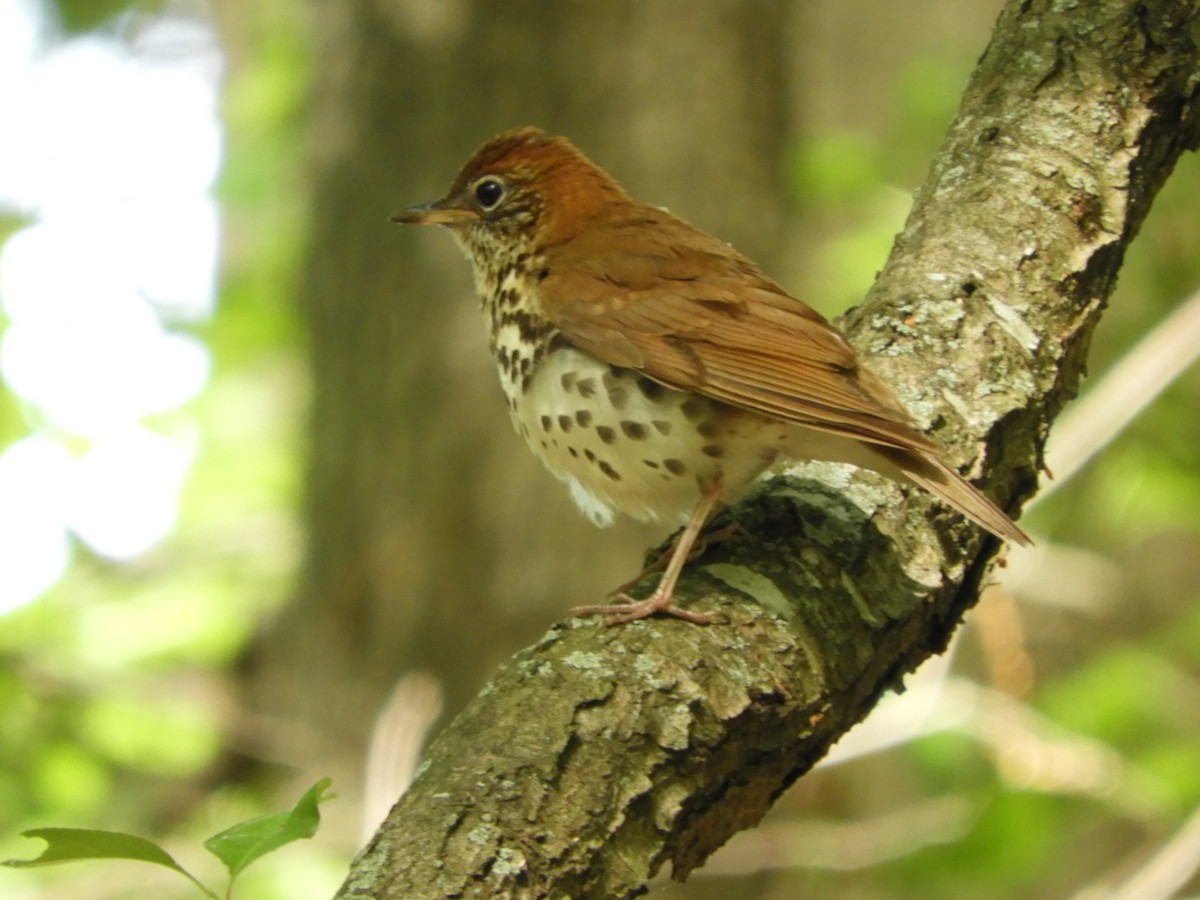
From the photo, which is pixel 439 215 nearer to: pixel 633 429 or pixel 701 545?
pixel 633 429

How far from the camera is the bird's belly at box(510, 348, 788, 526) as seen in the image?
8.27ft

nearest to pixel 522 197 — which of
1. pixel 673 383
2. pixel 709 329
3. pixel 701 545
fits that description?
pixel 709 329

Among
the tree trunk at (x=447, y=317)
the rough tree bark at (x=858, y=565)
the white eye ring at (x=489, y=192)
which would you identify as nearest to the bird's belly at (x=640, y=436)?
the rough tree bark at (x=858, y=565)

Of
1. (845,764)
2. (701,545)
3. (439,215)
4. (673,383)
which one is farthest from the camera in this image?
(845,764)

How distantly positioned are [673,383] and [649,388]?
2.3 inches

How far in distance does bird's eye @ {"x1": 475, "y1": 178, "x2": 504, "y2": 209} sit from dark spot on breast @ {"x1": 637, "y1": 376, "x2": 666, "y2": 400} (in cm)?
94

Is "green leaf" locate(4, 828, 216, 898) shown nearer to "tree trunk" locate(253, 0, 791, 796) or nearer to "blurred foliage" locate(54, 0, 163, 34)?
"tree trunk" locate(253, 0, 791, 796)

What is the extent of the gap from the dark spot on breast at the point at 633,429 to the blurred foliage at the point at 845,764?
1743 mm

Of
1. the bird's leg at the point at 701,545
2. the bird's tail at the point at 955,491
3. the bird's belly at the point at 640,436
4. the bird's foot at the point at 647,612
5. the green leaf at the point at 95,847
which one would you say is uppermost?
the bird's belly at the point at 640,436

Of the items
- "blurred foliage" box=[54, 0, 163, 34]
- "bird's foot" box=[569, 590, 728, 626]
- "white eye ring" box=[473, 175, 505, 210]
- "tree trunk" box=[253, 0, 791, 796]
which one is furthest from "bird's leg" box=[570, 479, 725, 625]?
"blurred foliage" box=[54, 0, 163, 34]

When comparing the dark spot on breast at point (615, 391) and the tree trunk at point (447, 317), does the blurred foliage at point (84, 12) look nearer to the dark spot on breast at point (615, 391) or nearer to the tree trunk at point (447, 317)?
the tree trunk at point (447, 317)

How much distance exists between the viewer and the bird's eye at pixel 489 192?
334 cm

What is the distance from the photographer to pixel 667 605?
6.70 feet

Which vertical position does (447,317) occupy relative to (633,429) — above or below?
above
